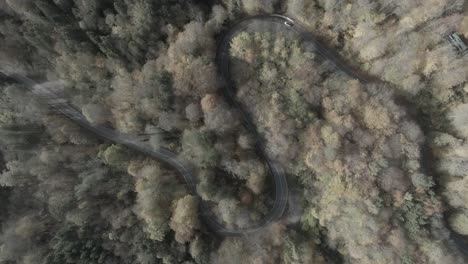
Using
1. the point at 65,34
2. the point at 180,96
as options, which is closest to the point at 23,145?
the point at 65,34

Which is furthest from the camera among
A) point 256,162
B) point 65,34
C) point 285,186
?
point 285,186

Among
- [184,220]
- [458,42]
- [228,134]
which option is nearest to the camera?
[184,220]

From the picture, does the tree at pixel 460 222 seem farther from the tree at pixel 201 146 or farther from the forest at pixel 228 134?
the tree at pixel 201 146

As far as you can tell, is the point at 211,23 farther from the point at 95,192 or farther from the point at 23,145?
the point at 23,145

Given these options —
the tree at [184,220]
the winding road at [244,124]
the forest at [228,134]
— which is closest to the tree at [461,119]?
the forest at [228,134]

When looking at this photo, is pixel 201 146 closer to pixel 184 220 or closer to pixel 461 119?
pixel 184 220

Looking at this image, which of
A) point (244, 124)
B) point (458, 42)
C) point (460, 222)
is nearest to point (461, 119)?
point (458, 42)

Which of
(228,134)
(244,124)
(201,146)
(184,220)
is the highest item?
(244,124)
